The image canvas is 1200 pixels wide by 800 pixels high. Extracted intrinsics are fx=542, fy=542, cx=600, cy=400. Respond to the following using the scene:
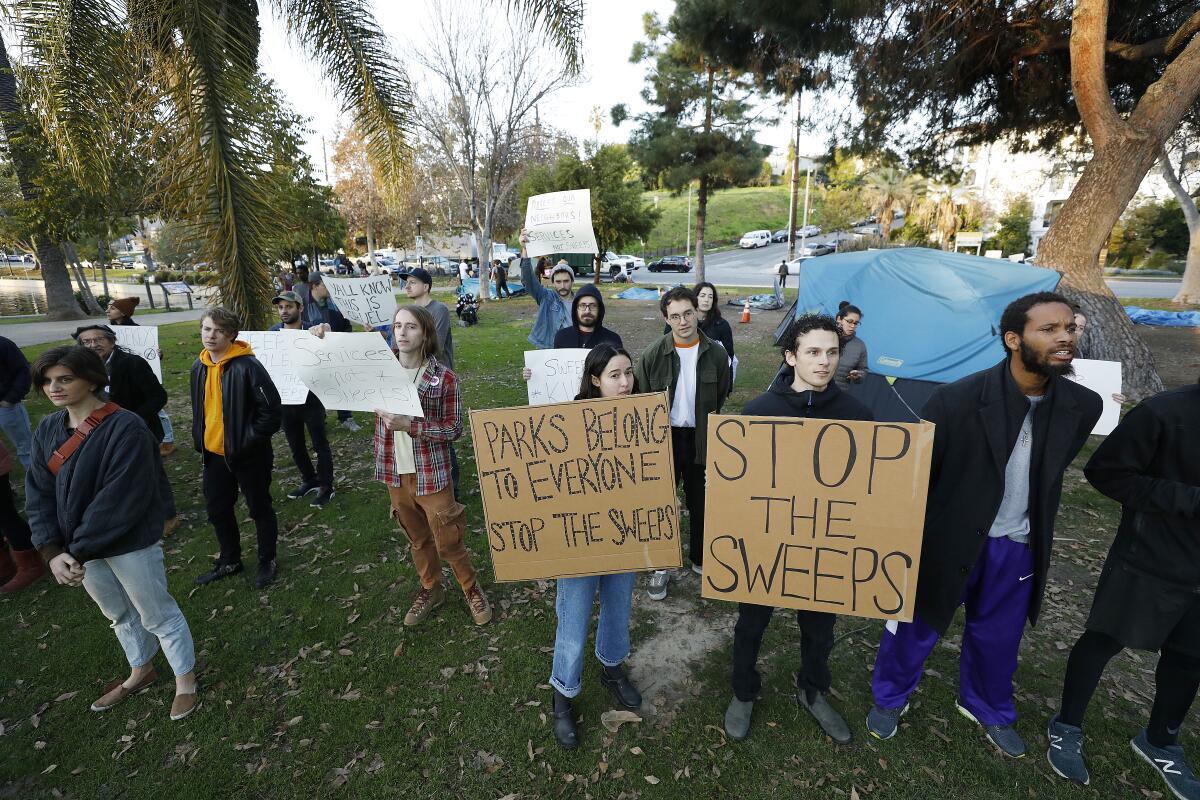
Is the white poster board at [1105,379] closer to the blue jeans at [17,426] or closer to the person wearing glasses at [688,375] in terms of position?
the person wearing glasses at [688,375]

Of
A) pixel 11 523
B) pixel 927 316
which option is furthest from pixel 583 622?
pixel 927 316

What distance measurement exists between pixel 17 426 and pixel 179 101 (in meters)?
3.77

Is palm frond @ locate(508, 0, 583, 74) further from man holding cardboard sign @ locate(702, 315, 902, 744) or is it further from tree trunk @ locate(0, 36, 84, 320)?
tree trunk @ locate(0, 36, 84, 320)

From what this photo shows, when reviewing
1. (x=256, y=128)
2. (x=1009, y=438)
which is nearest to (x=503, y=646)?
(x=1009, y=438)

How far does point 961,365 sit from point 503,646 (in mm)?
7967

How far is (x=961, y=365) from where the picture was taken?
8.28m

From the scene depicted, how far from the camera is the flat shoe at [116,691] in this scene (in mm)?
3324

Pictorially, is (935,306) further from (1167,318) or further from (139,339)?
(1167,318)

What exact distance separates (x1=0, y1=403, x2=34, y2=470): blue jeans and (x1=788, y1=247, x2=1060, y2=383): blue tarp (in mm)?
10760

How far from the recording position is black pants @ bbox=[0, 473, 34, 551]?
14.5 ft

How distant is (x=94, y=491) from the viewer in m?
2.88

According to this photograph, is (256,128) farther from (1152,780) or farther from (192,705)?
(1152,780)

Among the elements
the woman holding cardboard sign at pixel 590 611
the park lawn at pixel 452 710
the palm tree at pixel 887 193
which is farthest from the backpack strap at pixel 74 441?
the palm tree at pixel 887 193

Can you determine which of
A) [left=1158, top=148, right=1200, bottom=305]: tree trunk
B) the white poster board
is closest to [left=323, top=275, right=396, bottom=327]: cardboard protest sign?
the white poster board
